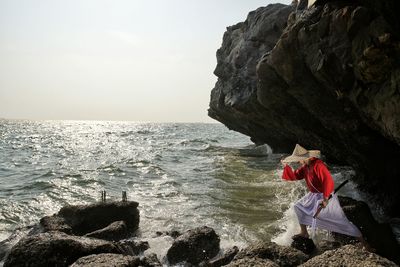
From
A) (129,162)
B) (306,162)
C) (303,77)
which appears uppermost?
(303,77)

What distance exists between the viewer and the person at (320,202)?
27.2ft

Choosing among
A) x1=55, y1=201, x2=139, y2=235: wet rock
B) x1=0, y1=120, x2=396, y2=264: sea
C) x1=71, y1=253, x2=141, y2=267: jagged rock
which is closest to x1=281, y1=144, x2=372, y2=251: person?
x1=0, y1=120, x2=396, y2=264: sea

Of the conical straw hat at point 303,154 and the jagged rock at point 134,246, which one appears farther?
the jagged rock at point 134,246

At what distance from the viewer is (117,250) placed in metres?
8.75

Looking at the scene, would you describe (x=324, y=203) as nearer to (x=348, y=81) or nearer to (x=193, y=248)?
(x=193, y=248)

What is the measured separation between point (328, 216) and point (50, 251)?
6.17 metres

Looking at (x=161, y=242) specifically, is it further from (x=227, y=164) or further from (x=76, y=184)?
(x=227, y=164)

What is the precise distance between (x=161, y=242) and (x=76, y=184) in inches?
485

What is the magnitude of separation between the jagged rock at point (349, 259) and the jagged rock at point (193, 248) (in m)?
4.05

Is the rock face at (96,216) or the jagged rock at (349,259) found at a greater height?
the jagged rock at (349,259)

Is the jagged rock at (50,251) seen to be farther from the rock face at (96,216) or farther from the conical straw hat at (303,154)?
the conical straw hat at (303,154)

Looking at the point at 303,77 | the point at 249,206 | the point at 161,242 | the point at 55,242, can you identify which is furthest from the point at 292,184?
the point at 55,242

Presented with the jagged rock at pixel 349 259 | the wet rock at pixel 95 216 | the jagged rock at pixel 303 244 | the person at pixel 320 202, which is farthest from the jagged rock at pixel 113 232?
the jagged rock at pixel 349 259

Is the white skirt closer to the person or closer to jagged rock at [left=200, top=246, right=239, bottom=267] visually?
the person
